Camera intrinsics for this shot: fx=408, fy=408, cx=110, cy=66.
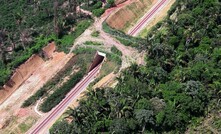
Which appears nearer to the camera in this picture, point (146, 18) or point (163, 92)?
point (163, 92)

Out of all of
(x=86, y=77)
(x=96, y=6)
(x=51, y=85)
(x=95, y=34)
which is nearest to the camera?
(x=51, y=85)

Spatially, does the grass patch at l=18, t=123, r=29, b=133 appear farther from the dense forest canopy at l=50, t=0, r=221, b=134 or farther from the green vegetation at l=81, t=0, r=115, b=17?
the green vegetation at l=81, t=0, r=115, b=17

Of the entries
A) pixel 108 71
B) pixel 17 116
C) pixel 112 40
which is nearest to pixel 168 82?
pixel 108 71

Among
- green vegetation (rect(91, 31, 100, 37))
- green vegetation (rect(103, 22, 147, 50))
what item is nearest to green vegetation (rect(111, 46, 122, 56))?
green vegetation (rect(103, 22, 147, 50))

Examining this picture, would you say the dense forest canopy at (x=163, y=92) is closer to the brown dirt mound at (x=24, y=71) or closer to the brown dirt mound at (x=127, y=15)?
the brown dirt mound at (x=127, y=15)

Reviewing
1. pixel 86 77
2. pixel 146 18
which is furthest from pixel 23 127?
pixel 146 18

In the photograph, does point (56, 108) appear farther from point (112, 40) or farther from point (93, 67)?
point (112, 40)

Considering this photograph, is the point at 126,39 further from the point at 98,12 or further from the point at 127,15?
the point at 98,12
